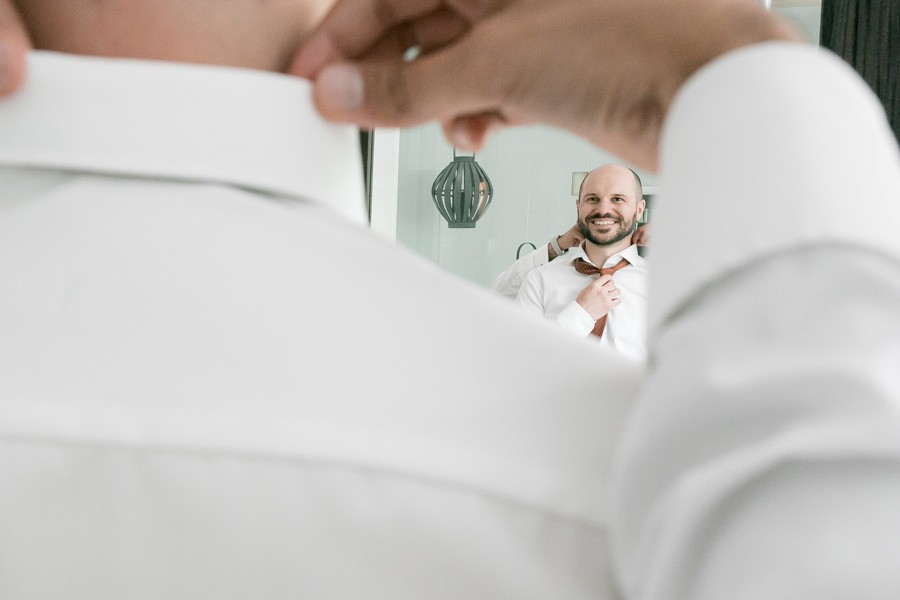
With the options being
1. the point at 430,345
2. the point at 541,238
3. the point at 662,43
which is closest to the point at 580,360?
the point at 430,345

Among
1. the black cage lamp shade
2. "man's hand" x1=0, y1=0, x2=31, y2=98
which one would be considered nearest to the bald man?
the black cage lamp shade

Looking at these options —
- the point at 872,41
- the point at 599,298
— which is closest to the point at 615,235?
the point at 599,298

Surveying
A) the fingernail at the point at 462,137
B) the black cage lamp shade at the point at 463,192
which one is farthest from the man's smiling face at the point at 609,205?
the fingernail at the point at 462,137

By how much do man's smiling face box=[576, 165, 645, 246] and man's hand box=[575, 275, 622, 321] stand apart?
0.28 m

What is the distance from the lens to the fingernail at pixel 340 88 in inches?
19.0

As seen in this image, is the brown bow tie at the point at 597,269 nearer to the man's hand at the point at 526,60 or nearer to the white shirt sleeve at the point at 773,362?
the man's hand at the point at 526,60

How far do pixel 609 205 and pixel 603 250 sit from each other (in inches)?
9.2

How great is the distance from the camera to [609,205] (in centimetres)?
435

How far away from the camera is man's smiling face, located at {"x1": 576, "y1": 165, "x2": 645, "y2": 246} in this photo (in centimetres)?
433

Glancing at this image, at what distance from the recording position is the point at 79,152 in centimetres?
42

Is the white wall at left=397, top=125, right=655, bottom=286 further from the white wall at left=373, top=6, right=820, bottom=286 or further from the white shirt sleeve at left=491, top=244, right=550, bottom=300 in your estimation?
the white shirt sleeve at left=491, top=244, right=550, bottom=300

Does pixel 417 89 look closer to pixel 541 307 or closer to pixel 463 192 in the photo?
pixel 541 307

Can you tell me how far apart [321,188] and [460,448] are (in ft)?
0.62

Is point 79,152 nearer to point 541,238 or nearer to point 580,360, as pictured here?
point 580,360
